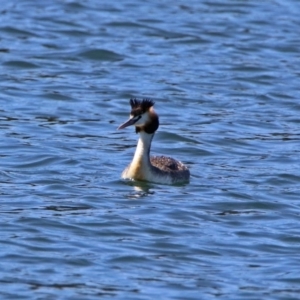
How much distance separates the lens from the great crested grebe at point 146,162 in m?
14.2

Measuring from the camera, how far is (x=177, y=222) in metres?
12.7

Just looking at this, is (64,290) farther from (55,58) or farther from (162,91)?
(55,58)

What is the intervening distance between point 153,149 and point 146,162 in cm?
242

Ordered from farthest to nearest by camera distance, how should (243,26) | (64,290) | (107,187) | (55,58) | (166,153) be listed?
(243,26)
(55,58)
(166,153)
(107,187)
(64,290)

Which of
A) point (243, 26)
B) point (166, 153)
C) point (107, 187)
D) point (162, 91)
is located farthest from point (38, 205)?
point (243, 26)

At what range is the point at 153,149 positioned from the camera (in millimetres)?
16719

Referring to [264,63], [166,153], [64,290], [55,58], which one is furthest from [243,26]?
[64,290]

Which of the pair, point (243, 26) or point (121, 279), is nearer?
point (121, 279)

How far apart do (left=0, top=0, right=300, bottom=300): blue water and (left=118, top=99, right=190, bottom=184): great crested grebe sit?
0.14 metres

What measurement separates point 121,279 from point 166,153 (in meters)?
5.96

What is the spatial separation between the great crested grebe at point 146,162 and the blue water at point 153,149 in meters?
0.14

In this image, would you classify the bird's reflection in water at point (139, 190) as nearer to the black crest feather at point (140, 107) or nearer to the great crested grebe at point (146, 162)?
the great crested grebe at point (146, 162)

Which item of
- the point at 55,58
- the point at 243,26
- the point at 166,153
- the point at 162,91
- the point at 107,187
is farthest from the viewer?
the point at 243,26

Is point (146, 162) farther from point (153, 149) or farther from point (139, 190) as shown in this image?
point (153, 149)
